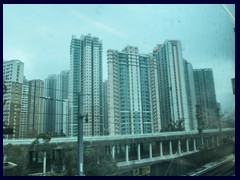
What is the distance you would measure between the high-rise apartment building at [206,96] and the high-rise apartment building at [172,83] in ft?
0.71

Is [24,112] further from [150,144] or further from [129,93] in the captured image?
[150,144]

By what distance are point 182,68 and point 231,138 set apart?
1160 mm

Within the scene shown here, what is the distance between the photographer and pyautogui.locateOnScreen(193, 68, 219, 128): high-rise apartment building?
2910 millimetres

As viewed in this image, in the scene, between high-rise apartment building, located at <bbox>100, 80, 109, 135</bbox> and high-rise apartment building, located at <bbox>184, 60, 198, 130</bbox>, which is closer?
high-rise apartment building, located at <bbox>100, 80, 109, 135</bbox>

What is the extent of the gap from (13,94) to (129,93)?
137 cm

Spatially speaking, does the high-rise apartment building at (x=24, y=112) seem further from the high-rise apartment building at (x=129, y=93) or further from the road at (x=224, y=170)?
the road at (x=224, y=170)

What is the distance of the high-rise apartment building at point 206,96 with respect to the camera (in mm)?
2910

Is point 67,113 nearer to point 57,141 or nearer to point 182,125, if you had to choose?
point 57,141

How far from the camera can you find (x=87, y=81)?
247 cm

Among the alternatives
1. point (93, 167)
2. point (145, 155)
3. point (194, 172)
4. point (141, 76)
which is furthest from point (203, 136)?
point (93, 167)

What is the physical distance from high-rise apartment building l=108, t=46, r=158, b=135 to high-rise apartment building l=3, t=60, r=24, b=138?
1035 mm

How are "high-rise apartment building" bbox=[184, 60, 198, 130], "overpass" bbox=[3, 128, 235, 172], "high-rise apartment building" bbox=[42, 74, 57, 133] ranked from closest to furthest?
"high-rise apartment building" bbox=[42, 74, 57, 133]
"overpass" bbox=[3, 128, 235, 172]
"high-rise apartment building" bbox=[184, 60, 198, 130]

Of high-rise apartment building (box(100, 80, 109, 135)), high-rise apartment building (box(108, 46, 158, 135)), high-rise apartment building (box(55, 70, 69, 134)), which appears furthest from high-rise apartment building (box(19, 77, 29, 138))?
high-rise apartment building (box(108, 46, 158, 135))

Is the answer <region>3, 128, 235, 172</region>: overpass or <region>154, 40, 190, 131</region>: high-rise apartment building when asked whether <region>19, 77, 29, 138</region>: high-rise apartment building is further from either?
<region>154, 40, 190, 131</region>: high-rise apartment building
